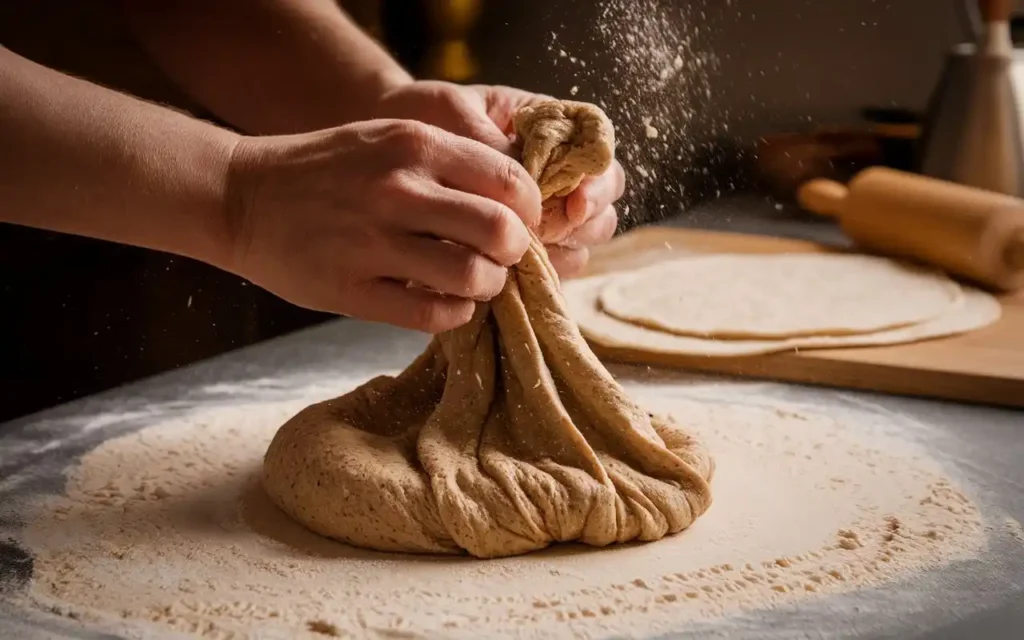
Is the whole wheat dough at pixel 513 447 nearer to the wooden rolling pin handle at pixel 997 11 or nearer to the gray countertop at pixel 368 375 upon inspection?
the gray countertop at pixel 368 375

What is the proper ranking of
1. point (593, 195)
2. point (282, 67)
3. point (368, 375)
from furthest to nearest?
point (368, 375) → point (282, 67) → point (593, 195)

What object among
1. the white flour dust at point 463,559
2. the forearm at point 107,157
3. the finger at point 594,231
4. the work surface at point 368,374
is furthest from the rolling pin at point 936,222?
the forearm at point 107,157

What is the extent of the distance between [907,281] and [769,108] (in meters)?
0.82

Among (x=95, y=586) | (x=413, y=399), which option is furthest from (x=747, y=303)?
(x=95, y=586)

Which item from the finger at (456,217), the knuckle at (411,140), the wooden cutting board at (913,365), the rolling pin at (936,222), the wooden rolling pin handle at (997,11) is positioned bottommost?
the wooden cutting board at (913,365)

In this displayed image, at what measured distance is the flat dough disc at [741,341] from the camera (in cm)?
173

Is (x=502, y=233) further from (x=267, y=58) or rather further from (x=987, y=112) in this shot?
(x=987, y=112)

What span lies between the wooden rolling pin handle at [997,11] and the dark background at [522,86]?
0.39 meters

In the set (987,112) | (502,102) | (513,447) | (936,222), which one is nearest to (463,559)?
(513,447)

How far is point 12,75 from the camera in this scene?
109 centimetres

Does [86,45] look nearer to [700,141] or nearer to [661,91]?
[661,91]

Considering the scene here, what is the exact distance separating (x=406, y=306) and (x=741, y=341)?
833mm

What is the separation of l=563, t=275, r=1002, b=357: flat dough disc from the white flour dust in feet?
1.12

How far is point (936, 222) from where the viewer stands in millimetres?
2197
